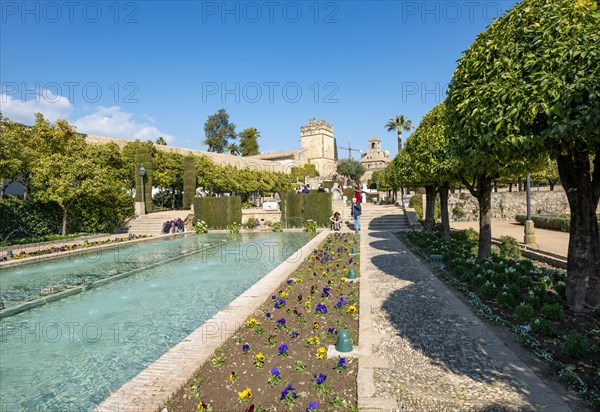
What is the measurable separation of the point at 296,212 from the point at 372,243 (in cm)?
1003

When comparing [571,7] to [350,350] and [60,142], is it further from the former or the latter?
[60,142]

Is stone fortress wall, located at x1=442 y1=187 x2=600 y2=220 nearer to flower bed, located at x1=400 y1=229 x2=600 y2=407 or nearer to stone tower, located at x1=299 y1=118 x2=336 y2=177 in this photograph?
flower bed, located at x1=400 y1=229 x2=600 y2=407

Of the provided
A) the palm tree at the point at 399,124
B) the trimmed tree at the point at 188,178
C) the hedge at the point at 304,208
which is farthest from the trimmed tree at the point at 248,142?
the hedge at the point at 304,208

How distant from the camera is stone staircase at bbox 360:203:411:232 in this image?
2045 cm

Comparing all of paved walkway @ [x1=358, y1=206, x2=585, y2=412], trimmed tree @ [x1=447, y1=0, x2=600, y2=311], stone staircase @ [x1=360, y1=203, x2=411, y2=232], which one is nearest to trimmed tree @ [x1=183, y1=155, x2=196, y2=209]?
stone staircase @ [x1=360, y1=203, x2=411, y2=232]

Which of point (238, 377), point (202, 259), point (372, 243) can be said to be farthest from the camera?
point (372, 243)

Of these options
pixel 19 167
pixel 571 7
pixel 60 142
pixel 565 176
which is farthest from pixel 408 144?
pixel 60 142

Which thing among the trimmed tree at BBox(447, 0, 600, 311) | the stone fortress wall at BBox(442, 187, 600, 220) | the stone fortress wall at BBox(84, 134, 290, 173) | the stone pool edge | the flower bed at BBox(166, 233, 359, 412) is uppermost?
the stone fortress wall at BBox(84, 134, 290, 173)

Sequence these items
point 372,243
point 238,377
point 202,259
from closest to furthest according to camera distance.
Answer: point 238,377 < point 202,259 < point 372,243

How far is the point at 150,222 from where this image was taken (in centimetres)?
2408

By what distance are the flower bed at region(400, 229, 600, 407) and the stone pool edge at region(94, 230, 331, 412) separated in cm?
379

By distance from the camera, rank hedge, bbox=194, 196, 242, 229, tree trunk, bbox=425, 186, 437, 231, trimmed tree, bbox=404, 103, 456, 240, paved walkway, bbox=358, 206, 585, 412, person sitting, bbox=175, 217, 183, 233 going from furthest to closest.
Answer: hedge, bbox=194, 196, 242, 229 → person sitting, bbox=175, 217, 183, 233 → tree trunk, bbox=425, 186, 437, 231 → trimmed tree, bbox=404, 103, 456, 240 → paved walkway, bbox=358, 206, 585, 412

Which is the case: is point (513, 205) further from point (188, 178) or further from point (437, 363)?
point (188, 178)

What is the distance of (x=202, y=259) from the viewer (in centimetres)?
1288
